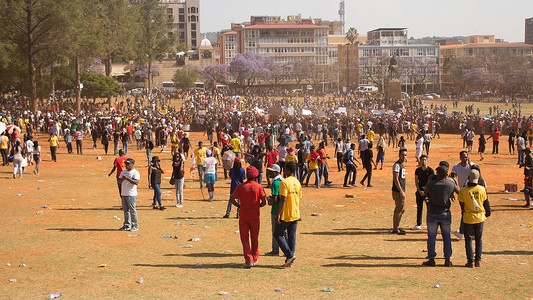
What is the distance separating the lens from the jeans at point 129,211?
39.6 feet

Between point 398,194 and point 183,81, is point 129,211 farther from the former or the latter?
point 183,81

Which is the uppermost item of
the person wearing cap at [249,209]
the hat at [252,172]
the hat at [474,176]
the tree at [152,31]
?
the tree at [152,31]

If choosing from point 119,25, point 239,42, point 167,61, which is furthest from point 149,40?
point 239,42

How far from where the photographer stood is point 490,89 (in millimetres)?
114938

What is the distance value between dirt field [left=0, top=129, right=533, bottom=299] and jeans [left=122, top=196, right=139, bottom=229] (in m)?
0.29

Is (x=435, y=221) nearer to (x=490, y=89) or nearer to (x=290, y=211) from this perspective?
(x=290, y=211)

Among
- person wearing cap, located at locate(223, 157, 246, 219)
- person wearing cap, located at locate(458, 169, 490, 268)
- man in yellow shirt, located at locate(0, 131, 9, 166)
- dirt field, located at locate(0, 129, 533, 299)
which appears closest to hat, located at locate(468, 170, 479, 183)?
person wearing cap, located at locate(458, 169, 490, 268)

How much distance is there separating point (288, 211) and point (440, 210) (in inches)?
88.1

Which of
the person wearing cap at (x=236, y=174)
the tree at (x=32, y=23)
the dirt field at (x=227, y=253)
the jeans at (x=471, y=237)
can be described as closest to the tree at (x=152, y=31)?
the tree at (x=32, y=23)

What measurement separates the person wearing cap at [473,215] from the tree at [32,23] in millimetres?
39520

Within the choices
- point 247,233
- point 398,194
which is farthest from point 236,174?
point 247,233

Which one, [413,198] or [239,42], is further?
[239,42]

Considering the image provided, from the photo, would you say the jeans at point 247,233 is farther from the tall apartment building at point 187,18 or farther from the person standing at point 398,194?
the tall apartment building at point 187,18

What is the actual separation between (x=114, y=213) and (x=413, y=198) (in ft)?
26.1
